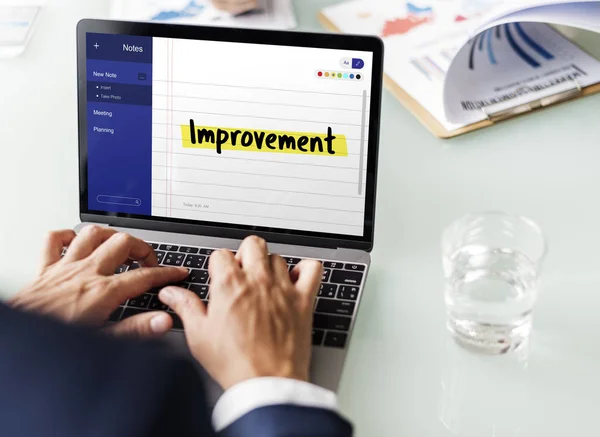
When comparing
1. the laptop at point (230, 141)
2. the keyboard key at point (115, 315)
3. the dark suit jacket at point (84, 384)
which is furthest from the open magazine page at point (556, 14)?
the dark suit jacket at point (84, 384)

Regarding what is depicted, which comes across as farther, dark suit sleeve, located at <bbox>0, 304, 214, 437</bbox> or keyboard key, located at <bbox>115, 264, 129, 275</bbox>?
keyboard key, located at <bbox>115, 264, 129, 275</bbox>

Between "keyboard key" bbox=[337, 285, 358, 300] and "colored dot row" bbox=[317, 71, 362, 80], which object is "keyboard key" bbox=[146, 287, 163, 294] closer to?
"keyboard key" bbox=[337, 285, 358, 300]

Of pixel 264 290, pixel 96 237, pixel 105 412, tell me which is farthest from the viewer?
pixel 96 237

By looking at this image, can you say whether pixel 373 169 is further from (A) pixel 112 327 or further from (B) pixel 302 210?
(A) pixel 112 327

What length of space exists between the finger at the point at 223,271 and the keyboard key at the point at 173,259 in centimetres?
8

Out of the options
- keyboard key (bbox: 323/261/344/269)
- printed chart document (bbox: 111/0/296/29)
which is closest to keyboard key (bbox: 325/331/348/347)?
keyboard key (bbox: 323/261/344/269)

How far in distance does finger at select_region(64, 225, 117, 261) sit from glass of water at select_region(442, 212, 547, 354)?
0.38 meters

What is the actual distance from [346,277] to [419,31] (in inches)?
20.4

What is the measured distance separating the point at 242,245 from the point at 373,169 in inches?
6.9

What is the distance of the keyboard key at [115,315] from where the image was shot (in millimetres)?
979

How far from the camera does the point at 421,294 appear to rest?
1033 mm

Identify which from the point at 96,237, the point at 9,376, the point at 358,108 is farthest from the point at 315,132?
the point at 9,376

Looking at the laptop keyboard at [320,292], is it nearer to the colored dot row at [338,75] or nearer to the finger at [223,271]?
the finger at [223,271]

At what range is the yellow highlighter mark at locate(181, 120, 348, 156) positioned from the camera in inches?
41.4
